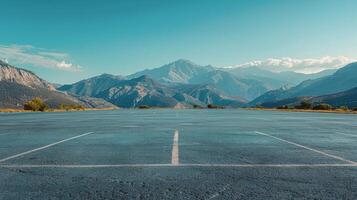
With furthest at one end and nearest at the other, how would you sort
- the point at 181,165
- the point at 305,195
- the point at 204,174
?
the point at 181,165 < the point at 204,174 < the point at 305,195

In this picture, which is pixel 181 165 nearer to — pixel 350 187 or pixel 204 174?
pixel 204 174

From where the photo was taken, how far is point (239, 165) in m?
→ 6.34

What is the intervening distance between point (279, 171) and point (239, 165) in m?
0.85

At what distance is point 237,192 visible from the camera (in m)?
4.40

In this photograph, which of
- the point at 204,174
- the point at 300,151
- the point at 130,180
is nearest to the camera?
the point at 130,180

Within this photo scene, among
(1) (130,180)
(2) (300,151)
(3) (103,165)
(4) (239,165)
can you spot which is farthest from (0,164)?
(2) (300,151)

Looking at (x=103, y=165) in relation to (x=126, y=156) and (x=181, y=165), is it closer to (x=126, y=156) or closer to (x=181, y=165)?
(x=126, y=156)

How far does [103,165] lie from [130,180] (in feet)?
4.74

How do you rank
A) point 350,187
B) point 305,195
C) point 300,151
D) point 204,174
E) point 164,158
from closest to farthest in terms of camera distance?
point 305,195, point 350,187, point 204,174, point 164,158, point 300,151

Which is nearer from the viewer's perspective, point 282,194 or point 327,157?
point 282,194

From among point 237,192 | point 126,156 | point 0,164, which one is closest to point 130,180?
point 237,192

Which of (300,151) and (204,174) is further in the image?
(300,151)

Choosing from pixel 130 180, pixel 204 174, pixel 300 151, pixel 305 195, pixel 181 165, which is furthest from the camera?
pixel 300 151

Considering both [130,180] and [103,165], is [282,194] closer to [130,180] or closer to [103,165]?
[130,180]
